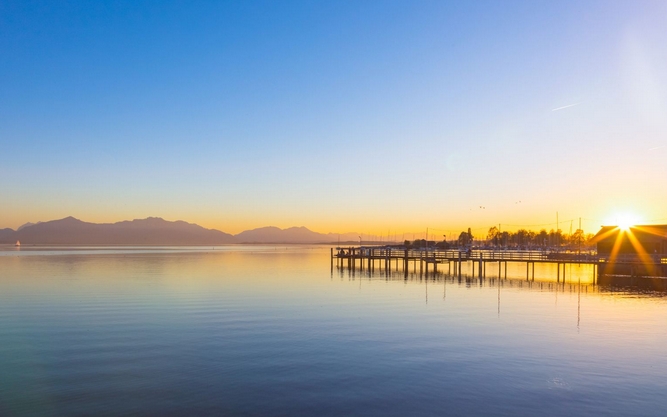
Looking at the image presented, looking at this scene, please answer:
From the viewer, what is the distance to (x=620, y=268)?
58375mm

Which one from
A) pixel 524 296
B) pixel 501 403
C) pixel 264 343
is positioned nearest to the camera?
pixel 501 403

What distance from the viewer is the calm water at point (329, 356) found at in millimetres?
13984

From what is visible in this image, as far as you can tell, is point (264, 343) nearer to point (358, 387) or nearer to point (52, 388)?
point (358, 387)

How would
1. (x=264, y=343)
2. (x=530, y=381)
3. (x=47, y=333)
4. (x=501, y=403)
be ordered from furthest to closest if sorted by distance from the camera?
(x=47, y=333) → (x=264, y=343) → (x=530, y=381) → (x=501, y=403)

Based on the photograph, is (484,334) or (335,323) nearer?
(484,334)

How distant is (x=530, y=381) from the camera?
16109 millimetres

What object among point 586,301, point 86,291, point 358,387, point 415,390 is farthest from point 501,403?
point 86,291

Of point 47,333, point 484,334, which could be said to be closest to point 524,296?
point 484,334

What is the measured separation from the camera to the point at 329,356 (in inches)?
741

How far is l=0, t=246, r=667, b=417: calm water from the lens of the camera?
13984 mm

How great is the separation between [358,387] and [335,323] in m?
10.7

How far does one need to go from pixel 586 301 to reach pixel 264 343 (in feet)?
82.7

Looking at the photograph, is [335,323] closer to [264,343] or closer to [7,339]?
[264,343]

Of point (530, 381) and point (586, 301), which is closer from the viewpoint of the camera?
point (530, 381)
